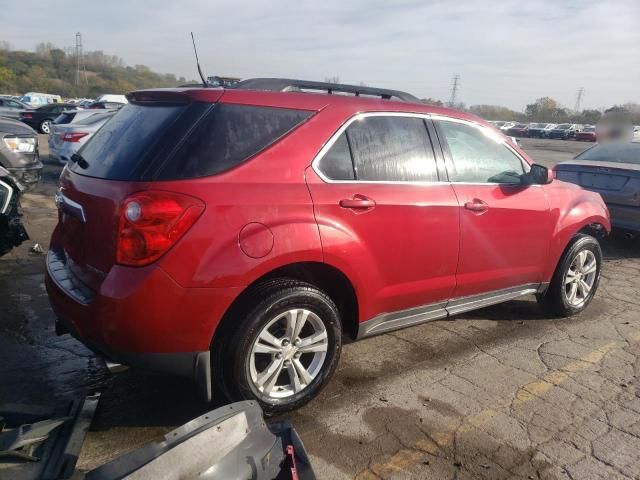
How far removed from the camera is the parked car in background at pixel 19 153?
666cm

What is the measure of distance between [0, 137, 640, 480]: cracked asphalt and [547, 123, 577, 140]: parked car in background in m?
53.2

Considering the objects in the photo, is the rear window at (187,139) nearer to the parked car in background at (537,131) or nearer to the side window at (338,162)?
the side window at (338,162)

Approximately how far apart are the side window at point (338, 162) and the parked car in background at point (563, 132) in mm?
55119

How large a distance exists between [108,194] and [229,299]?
79cm

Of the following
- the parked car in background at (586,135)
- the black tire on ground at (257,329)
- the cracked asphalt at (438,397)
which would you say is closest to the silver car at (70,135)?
the cracked asphalt at (438,397)

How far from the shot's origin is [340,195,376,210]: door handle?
3053 millimetres

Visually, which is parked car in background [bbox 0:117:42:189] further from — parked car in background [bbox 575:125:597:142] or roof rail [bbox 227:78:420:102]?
parked car in background [bbox 575:125:597:142]

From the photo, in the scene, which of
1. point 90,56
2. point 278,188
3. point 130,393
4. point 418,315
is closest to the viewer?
point 278,188

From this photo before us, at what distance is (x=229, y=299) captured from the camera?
268 cm

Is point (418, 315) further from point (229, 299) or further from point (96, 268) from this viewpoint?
point (96, 268)

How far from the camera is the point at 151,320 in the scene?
255 cm

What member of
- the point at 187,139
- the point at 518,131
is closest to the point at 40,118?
the point at 187,139

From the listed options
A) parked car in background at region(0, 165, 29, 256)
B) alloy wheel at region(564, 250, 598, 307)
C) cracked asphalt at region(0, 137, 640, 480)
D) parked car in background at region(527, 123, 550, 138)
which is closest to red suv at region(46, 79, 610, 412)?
cracked asphalt at region(0, 137, 640, 480)

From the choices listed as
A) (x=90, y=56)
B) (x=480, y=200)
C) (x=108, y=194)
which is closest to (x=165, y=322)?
(x=108, y=194)
